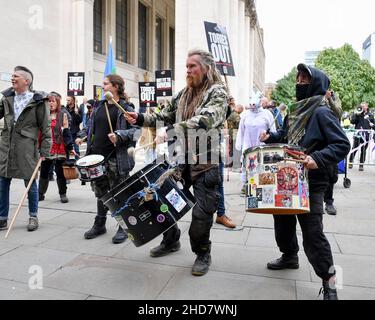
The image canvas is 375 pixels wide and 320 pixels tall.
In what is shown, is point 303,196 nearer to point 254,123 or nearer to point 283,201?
point 283,201

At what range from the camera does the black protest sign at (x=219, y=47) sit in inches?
278

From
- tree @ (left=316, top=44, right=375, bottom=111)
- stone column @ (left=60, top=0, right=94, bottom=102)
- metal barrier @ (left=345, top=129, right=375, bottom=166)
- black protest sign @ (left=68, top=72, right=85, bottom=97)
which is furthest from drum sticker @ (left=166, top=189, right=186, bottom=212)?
tree @ (left=316, top=44, right=375, bottom=111)

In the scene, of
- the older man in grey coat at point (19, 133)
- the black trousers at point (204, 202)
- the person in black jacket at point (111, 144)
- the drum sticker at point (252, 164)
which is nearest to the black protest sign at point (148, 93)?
the older man in grey coat at point (19, 133)

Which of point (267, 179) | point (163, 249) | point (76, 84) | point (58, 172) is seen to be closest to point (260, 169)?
point (267, 179)

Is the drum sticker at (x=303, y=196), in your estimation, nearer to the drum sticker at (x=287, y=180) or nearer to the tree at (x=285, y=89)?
the drum sticker at (x=287, y=180)

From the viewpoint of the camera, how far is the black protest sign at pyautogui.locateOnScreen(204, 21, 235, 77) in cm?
705

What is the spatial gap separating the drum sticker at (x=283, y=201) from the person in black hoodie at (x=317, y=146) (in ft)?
0.94

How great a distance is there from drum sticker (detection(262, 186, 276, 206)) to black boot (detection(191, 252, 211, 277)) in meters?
1.09

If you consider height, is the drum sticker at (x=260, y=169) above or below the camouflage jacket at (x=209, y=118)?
below

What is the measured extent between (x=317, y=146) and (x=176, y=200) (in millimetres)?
1221

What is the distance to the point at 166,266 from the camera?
382 cm
